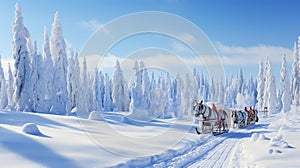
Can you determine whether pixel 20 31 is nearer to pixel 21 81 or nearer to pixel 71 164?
pixel 21 81

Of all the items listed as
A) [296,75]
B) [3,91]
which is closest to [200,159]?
[296,75]

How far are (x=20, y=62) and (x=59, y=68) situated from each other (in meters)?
9.06

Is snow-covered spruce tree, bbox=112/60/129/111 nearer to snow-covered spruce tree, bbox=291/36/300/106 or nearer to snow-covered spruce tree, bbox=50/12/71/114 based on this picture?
snow-covered spruce tree, bbox=50/12/71/114

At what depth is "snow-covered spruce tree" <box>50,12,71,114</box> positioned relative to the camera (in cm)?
4075

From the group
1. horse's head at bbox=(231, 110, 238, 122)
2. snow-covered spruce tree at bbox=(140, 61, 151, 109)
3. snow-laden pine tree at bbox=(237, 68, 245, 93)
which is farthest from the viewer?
snow-laden pine tree at bbox=(237, 68, 245, 93)

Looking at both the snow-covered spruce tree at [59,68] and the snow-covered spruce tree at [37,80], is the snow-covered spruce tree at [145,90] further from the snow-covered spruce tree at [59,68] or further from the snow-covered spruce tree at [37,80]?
the snow-covered spruce tree at [37,80]

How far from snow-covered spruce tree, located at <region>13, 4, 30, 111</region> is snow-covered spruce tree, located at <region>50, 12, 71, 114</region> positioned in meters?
7.73

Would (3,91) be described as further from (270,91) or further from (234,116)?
(270,91)

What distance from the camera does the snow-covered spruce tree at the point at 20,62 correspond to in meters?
32.4

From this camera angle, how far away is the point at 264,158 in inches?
388

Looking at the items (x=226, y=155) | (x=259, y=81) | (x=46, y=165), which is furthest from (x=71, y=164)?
(x=259, y=81)

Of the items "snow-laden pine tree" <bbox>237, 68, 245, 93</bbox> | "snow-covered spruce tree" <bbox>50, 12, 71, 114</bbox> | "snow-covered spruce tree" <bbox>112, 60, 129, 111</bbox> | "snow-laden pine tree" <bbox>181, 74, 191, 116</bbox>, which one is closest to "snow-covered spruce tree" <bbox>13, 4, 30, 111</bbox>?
"snow-covered spruce tree" <bbox>50, 12, 71, 114</bbox>

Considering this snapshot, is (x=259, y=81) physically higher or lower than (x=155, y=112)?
higher

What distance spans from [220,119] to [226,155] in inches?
418
